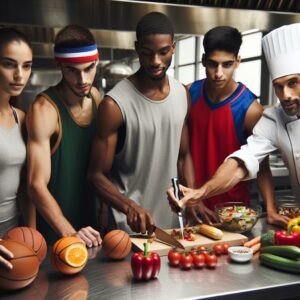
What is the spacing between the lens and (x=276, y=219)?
73.7 inches

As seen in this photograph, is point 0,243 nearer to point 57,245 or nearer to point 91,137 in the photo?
point 57,245

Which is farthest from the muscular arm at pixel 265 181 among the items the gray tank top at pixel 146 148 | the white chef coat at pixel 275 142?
the gray tank top at pixel 146 148

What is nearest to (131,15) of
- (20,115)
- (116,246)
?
(20,115)

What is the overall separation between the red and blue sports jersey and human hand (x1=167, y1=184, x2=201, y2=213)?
0.49m

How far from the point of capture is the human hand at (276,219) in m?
1.81

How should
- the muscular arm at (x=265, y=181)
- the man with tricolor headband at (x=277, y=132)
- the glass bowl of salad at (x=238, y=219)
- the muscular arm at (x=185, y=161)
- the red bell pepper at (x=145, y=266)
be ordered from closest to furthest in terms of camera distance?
the red bell pepper at (x=145, y=266) → the glass bowl of salad at (x=238, y=219) → the man with tricolor headband at (x=277, y=132) → the muscular arm at (x=265, y=181) → the muscular arm at (x=185, y=161)

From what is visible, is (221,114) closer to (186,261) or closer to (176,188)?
(176,188)

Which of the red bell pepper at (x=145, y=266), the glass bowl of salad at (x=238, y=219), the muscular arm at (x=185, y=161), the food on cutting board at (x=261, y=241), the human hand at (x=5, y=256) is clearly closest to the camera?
the human hand at (x=5, y=256)

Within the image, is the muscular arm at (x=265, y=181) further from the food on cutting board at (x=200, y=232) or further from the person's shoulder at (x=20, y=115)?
the person's shoulder at (x=20, y=115)

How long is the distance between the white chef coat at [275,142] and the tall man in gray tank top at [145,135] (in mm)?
352

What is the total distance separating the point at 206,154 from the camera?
2248 mm

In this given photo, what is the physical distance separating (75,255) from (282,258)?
0.67 m

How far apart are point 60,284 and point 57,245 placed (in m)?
0.12

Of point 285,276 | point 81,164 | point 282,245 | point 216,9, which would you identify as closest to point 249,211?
point 282,245
